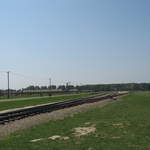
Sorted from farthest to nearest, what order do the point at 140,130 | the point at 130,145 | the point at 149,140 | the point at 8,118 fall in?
the point at 8,118 < the point at 140,130 < the point at 149,140 < the point at 130,145

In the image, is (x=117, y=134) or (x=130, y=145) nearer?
(x=130, y=145)

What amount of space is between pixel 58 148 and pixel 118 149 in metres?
2.33

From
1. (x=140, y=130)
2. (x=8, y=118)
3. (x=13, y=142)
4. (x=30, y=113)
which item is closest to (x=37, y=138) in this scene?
(x=13, y=142)

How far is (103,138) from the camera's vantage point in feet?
41.4

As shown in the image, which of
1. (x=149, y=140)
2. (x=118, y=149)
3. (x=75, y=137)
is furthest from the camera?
(x=75, y=137)

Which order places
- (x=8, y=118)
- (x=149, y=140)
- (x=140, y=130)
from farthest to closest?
(x=8, y=118) < (x=140, y=130) < (x=149, y=140)

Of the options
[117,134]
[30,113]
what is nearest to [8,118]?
[30,113]

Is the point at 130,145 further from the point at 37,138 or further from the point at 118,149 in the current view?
the point at 37,138

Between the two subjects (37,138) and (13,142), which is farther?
(37,138)

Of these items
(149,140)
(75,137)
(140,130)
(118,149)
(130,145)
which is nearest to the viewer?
(118,149)

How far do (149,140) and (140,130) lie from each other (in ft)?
9.23

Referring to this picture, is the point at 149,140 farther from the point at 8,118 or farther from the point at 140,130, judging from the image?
Answer: the point at 8,118

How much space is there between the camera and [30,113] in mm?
28453

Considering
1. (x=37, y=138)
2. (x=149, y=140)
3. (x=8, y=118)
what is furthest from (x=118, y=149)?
(x=8, y=118)
